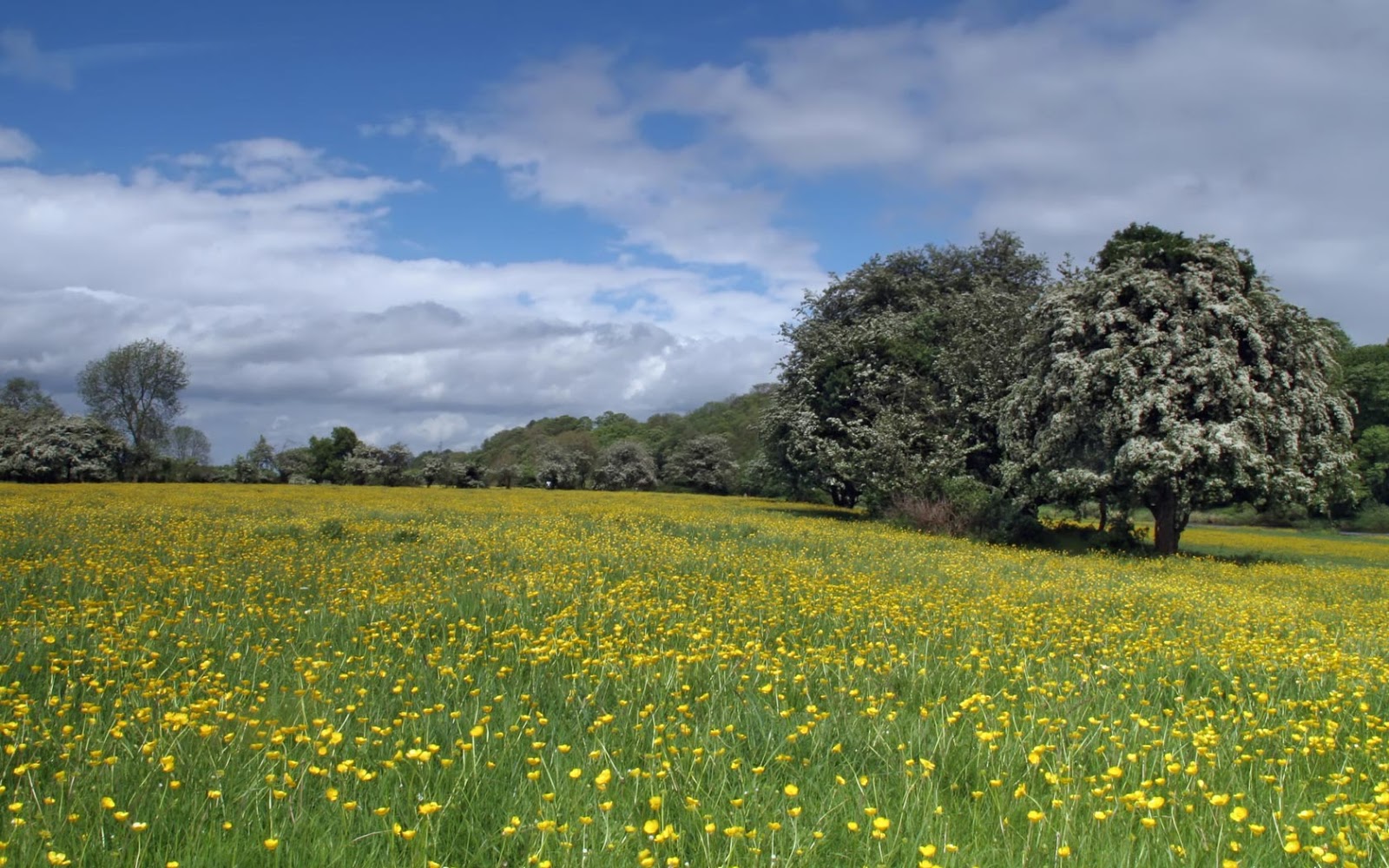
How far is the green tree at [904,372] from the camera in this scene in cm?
2870

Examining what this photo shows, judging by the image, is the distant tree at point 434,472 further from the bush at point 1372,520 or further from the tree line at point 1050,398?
the bush at point 1372,520

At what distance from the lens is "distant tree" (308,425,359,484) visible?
66.6 m

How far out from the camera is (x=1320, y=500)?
20344 mm

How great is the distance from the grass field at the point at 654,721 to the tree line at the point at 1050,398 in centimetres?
1001

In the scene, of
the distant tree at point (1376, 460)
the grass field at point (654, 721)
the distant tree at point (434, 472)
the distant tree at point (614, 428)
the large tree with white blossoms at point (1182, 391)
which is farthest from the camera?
the distant tree at point (614, 428)

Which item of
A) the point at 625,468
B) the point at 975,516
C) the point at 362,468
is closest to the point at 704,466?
the point at 625,468

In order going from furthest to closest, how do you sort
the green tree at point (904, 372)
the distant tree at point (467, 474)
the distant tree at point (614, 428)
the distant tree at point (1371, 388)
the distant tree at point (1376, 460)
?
the distant tree at point (614, 428) → the distant tree at point (467, 474) → the distant tree at point (1371, 388) → the distant tree at point (1376, 460) → the green tree at point (904, 372)

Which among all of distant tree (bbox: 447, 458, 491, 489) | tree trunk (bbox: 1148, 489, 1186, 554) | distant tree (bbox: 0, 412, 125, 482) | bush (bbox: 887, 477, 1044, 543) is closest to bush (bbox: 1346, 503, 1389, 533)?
bush (bbox: 887, 477, 1044, 543)

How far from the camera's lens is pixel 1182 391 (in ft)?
66.0

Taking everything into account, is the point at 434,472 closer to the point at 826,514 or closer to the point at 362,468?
the point at 362,468

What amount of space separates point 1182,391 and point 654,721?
19.6 metres

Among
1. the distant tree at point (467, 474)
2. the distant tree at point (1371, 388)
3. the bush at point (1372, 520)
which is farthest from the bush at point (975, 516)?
the distant tree at point (1371, 388)

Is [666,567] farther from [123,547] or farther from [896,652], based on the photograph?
[123,547]

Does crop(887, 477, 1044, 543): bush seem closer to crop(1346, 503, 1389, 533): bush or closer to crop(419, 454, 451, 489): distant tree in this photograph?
crop(1346, 503, 1389, 533): bush
